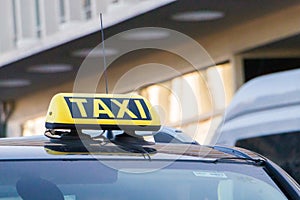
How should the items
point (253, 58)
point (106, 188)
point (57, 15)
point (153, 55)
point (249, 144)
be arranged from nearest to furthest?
1. point (106, 188)
2. point (249, 144)
3. point (253, 58)
4. point (153, 55)
5. point (57, 15)

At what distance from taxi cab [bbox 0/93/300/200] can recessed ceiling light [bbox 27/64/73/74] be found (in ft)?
54.9

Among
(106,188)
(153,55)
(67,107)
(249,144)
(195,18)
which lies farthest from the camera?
(153,55)

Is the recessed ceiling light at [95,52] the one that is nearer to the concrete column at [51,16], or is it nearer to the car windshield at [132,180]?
the concrete column at [51,16]

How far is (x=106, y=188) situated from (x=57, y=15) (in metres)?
17.1

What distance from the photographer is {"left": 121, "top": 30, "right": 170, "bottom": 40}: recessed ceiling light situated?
16656 millimetres

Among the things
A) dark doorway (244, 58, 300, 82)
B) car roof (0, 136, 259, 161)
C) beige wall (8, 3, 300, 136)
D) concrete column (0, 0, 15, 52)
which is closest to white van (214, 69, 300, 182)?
car roof (0, 136, 259, 161)

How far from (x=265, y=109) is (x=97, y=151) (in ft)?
16.7

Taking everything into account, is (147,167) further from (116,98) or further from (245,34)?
(245,34)

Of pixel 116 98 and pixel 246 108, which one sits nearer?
pixel 116 98

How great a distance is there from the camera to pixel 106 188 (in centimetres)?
396

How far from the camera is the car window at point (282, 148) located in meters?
8.59

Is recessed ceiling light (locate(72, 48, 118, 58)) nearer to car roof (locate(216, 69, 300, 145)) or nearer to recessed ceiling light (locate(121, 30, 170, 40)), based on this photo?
recessed ceiling light (locate(121, 30, 170, 40))

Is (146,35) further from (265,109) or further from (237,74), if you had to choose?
(265,109)

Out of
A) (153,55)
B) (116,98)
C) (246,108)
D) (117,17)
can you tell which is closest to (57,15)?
(153,55)
